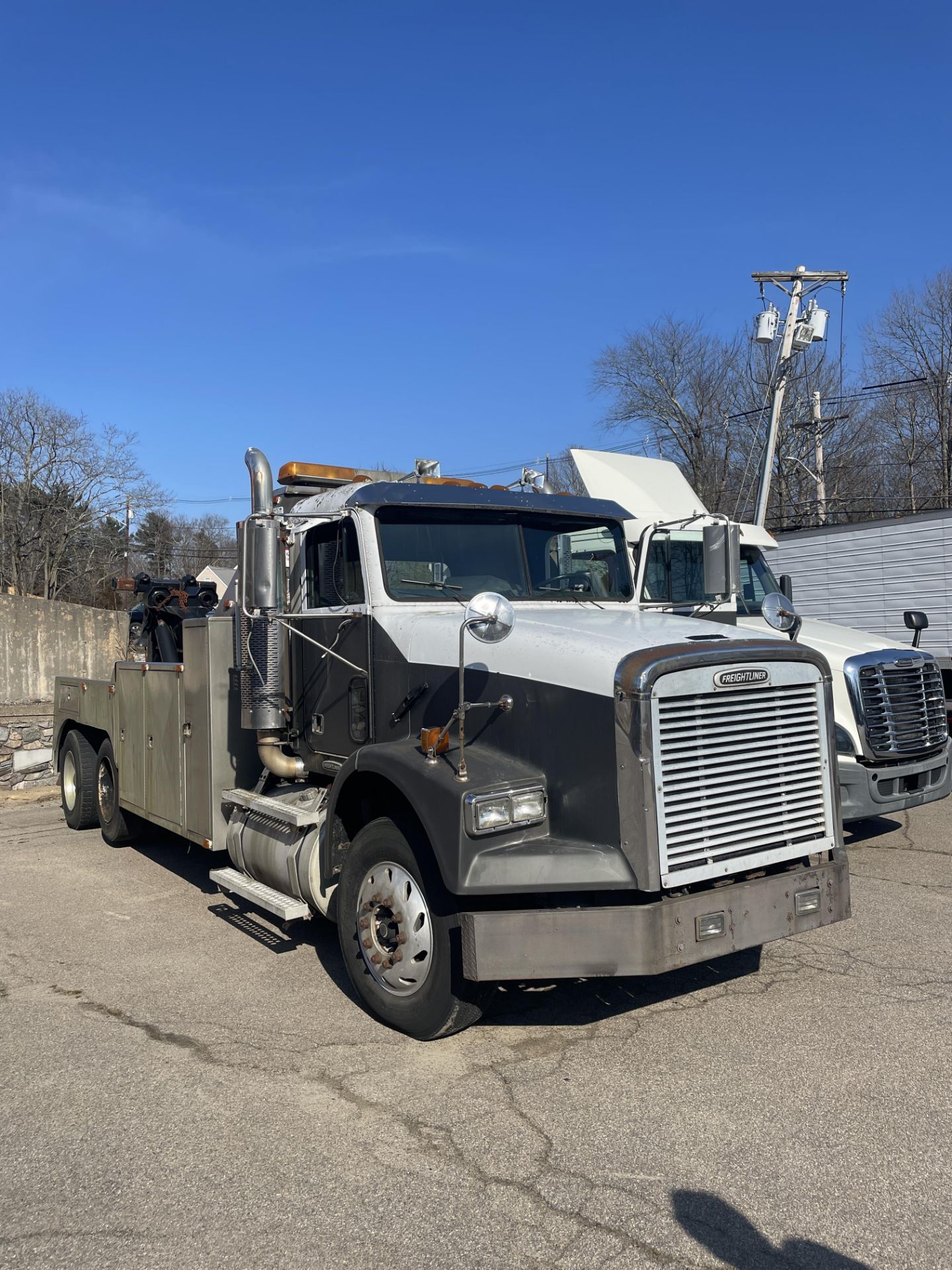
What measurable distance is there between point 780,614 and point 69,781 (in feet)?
21.7

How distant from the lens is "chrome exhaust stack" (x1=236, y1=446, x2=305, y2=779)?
512cm

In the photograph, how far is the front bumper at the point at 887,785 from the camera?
6875 millimetres

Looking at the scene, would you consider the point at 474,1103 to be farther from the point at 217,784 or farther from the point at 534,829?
the point at 217,784

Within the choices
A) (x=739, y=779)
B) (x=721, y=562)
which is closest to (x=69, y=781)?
(x=721, y=562)

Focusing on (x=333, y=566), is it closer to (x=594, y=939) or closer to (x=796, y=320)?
(x=594, y=939)

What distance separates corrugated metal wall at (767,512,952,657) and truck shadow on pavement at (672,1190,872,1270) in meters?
11.2

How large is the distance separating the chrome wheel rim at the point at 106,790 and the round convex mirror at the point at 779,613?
545 cm

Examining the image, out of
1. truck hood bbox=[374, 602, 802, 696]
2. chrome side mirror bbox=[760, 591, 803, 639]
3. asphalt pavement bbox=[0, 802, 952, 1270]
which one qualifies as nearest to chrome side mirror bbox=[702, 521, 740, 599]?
chrome side mirror bbox=[760, 591, 803, 639]

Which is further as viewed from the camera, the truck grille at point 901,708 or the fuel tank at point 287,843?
the truck grille at point 901,708

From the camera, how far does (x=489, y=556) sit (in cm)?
529

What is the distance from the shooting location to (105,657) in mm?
14297

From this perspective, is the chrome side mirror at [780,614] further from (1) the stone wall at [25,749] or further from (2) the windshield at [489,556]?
(1) the stone wall at [25,749]

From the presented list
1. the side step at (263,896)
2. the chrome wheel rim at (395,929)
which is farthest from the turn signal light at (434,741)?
the side step at (263,896)

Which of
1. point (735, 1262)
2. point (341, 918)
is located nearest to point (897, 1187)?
point (735, 1262)
